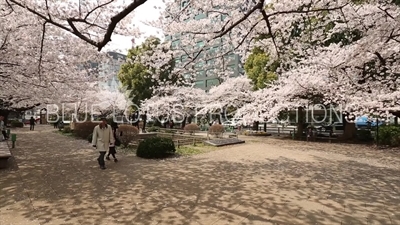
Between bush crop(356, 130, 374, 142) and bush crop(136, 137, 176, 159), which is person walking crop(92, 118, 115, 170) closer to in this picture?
bush crop(136, 137, 176, 159)

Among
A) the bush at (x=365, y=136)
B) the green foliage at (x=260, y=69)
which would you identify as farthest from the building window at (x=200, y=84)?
the bush at (x=365, y=136)

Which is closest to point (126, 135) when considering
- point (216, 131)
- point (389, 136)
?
point (216, 131)

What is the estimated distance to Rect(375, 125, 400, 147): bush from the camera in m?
15.4

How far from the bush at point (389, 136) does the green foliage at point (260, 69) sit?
325 inches

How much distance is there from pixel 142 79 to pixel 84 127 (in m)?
12.0

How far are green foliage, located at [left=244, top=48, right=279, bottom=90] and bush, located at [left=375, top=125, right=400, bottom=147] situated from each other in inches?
325

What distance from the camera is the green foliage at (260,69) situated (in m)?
21.5

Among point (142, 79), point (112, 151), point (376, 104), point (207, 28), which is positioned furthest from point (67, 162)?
point (142, 79)

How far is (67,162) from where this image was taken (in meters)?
9.70

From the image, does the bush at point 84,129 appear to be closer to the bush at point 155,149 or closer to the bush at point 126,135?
the bush at point 126,135

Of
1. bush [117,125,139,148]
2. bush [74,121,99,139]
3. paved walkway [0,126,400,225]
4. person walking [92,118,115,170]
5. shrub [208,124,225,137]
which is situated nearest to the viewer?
paved walkway [0,126,400,225]

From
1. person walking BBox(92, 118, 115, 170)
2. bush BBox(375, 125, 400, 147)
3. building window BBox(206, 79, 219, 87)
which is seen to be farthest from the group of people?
building window BBox(206, 79, 219, 87)

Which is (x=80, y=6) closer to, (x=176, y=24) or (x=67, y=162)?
(x=176, y=24)

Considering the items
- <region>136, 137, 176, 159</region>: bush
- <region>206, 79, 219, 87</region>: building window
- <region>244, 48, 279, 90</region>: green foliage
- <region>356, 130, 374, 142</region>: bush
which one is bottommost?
<region>136, 137, 176, 159</region>: bush
